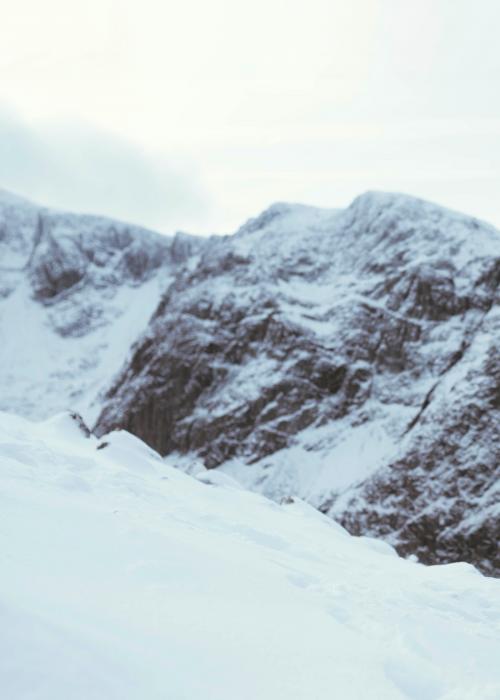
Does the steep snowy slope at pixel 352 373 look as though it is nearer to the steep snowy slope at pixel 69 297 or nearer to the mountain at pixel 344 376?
the mountain at pixel 344 376

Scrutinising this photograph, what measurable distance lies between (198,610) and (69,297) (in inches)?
4776

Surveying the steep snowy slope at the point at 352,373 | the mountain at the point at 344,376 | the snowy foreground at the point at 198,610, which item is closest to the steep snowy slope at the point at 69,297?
the mountain at the point at 344,376

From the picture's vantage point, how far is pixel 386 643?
655 cm

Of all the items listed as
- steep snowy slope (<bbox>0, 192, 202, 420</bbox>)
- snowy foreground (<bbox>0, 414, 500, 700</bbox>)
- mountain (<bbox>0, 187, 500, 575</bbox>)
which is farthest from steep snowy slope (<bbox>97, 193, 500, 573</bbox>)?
snowy foreground (<bbox>0, 414, 500, 700</bbox>)

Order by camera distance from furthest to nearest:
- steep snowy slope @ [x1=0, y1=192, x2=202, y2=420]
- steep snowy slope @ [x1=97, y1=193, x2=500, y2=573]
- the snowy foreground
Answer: steep snowy slope @ [x1=0, y1=192, x2=202, y2=420], steep snowy slope @ [x1=97, y1=193, x2=500, y2=573], the snowy foreground

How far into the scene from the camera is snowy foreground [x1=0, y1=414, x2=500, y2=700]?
455 centimetres

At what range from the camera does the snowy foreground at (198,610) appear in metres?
4.55

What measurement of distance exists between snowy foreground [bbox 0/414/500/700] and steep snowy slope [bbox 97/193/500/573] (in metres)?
40.3

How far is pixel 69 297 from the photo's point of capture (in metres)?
122

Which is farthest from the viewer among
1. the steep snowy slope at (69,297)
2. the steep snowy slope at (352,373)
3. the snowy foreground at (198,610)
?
the steep snowy slope at (69,297)

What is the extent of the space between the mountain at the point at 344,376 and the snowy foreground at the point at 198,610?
3721 cm

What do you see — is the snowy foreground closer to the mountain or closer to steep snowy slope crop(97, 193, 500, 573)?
the mountain

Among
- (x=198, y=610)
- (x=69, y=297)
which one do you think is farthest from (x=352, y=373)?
(x=69, y=297)

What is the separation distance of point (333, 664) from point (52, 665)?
238 centimetres
